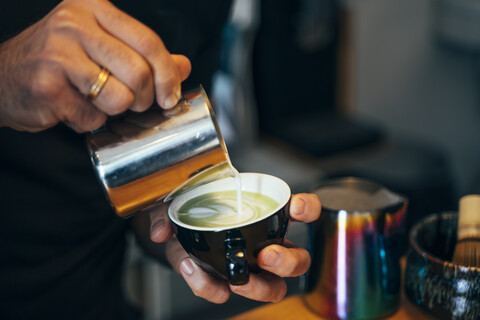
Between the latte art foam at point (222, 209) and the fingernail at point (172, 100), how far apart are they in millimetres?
170

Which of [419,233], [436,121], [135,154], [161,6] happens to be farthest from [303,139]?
[135,154]

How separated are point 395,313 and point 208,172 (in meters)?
0.35

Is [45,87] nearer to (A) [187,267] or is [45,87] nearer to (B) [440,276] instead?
(A) [187,267]

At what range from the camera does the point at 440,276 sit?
672 mm

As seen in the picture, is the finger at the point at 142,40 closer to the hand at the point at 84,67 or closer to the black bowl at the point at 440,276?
the hand at the point at 84,67

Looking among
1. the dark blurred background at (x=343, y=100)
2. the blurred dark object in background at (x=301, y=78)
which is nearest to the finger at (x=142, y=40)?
the dark blurred background at (x=343, y=100)

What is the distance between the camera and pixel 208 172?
70 centimetres

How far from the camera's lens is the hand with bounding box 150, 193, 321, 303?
66cm

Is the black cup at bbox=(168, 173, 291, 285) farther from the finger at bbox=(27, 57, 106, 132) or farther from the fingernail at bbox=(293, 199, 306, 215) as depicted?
the finger at bbox=(27, 57, 106, 132)

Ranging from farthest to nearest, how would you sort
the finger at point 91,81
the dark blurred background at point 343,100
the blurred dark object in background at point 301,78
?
the blurred dark object in background at point 301,78 → the dark blurred background at point 343,100 → the finger at point 91,81

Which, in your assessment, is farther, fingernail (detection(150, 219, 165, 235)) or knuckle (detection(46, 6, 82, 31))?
fingernail (detection(150, 219, 165, 235))

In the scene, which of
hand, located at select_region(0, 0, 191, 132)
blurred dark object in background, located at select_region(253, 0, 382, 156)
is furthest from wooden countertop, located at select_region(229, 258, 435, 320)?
blurred dark object in background, located at select_region(253, 0, 382, 156)

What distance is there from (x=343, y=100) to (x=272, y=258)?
84.5 inches

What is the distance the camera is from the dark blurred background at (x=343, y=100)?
2150 mm
